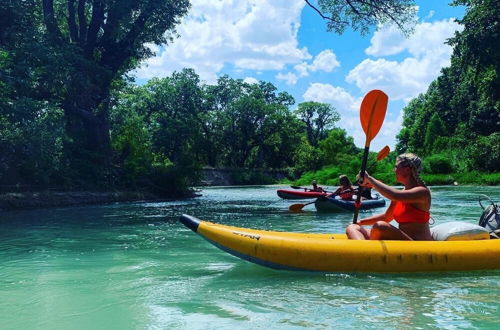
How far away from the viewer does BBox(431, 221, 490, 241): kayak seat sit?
16.3 ft

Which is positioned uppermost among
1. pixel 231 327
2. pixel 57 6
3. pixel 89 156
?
pixel 57 6

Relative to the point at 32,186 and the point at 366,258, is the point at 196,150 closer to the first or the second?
the point at 32,186

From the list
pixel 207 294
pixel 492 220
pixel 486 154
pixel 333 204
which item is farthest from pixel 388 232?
pixel 486 154

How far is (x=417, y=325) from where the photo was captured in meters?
3.42

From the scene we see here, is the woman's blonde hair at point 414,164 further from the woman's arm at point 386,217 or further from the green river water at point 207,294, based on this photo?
the green river water at point 207,294

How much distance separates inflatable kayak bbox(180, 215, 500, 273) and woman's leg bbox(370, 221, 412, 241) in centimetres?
9

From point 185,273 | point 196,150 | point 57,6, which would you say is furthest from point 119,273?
point 196,150

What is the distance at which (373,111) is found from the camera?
6004 mm

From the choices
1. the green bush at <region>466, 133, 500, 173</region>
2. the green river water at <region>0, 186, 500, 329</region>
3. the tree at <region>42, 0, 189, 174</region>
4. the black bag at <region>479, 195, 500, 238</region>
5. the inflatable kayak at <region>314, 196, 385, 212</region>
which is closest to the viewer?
the green river water at <region>0, 186, 500, 329</region>

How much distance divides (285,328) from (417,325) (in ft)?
2.99

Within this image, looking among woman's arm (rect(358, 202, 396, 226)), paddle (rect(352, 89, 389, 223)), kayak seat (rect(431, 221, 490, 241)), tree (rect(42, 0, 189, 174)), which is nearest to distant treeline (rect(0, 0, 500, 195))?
tree (rect(42, 0, 189, 174))

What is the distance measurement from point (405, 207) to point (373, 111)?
174cm

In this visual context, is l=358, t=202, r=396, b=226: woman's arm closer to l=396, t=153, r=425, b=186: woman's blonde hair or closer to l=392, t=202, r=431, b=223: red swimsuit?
l=392, t=202, r=431, b=223: red swimsuit

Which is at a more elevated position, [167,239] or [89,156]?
[89,156]
